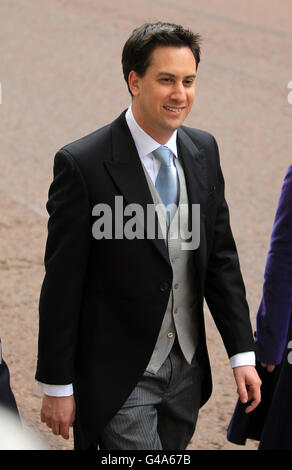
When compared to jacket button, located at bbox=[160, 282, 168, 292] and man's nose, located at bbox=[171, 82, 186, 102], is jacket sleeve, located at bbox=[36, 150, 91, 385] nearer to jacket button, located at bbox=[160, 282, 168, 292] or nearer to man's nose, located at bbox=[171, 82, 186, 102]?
jacket button, located at bbox=[160, 282, 168, 292]

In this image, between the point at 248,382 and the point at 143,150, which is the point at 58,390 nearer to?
the point at 248,382

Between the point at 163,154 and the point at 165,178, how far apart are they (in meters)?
0.08

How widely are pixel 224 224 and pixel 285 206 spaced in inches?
14.0

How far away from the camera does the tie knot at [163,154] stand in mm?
2740

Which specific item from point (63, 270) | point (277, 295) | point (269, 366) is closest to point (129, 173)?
point (63, 270)

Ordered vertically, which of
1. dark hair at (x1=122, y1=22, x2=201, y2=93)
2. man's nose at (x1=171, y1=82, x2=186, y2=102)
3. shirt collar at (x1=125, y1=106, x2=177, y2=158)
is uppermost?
dark hair at (x1=122, y1=22, x2=201, y2=93)

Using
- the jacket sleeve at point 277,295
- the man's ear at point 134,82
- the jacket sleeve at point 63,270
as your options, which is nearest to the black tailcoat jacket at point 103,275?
the jacket sleeve at point 63,270

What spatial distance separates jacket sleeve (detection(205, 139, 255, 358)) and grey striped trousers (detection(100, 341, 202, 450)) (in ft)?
0.53

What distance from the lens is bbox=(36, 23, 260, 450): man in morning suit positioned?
2.61 meters

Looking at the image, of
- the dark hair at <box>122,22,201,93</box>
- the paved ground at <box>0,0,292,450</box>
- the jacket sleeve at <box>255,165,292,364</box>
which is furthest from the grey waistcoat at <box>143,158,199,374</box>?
the paved ground at <box>0,0,292,450</box>

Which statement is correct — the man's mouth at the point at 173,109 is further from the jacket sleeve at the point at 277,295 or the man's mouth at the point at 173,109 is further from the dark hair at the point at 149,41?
the jacket sleeve at the point at 277,295

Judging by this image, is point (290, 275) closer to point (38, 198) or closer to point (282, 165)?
point (38, 198)

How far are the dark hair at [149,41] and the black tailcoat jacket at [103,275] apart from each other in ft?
0.69
